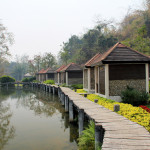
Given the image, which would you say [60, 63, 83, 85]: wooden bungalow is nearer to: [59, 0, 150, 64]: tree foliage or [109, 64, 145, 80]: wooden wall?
[59, 0, 150, 64]: tree foliage

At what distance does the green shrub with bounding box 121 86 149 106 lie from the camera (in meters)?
11.7

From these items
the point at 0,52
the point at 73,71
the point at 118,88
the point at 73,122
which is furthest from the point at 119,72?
the point at 0,52

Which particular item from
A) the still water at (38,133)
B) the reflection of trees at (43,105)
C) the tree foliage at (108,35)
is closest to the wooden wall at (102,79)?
the still water at (38,133)

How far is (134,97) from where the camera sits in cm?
1164

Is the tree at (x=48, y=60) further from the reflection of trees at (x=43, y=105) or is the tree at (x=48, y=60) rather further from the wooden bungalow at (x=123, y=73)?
the wooden bungalow at (x=123, y=73)

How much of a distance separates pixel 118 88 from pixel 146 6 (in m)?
35.3

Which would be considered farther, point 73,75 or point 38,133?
point 73,75

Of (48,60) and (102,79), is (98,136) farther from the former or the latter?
(48,60)

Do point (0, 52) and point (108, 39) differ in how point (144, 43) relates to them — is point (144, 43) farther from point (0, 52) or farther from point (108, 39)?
point (0, 52)

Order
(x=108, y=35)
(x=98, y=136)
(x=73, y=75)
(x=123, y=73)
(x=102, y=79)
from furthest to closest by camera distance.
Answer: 1. (x=108, y=35)
2. (x=73, y=75)
3. (x=102, y=79)
4. (x=123, y=73)
5. (x=98, y=136)

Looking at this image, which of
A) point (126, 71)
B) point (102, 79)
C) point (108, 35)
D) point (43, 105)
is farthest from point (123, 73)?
point (108, 35)

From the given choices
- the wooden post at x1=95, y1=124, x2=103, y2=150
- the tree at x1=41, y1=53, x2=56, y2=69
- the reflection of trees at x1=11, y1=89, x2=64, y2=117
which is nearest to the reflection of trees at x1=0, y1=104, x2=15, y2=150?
the reflection of trees at x1=11, y1=89, x2=64, y2=117

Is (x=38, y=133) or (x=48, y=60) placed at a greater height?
(x=48, y=60)

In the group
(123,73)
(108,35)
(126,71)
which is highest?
(108,35)
